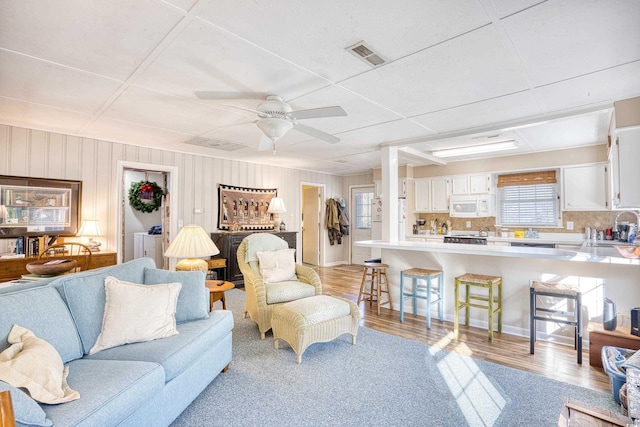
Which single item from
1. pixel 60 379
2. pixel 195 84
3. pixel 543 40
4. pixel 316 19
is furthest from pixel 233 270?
pixel 543 40

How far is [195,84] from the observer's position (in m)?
→ 2.63

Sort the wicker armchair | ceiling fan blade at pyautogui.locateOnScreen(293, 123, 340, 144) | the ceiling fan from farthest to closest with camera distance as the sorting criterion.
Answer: the wicker armchair, ceiling fan blade at pyautogui.locateOnScreen(293, 123, 340, 144), the ceiling fan

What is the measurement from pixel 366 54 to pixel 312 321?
7.07ft

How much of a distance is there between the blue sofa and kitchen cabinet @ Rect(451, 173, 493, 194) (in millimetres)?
5234

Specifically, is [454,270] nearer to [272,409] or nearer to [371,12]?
[272,409]

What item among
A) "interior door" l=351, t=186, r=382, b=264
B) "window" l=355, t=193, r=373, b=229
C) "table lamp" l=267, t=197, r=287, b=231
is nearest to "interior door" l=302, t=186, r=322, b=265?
"interior door" l=351, t=186, r=382, b=264

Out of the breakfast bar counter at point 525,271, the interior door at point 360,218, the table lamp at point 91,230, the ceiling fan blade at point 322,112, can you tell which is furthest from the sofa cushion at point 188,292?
the interior door at point 360,218

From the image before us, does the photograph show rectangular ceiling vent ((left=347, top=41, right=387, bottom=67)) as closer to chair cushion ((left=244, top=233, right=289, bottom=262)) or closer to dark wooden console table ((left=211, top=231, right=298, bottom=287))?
chair cushion ((left=244, top=233, right=289, bottom=262))

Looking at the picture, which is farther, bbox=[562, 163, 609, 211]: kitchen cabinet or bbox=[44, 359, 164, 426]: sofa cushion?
bbox=[562, 163, 609, 211]: kitchen cabinet

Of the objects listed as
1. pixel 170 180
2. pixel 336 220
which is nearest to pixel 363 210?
pixel 336 220

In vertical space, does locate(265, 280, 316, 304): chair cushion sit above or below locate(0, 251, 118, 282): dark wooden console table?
below

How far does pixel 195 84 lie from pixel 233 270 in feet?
11.6

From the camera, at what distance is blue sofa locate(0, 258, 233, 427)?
1.35 meters

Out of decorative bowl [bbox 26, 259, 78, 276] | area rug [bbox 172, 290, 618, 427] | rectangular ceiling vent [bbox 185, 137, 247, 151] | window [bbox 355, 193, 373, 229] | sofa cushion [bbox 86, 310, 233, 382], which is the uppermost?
rectangular ceiling vent [bbox 185, 137, 247, 151]
